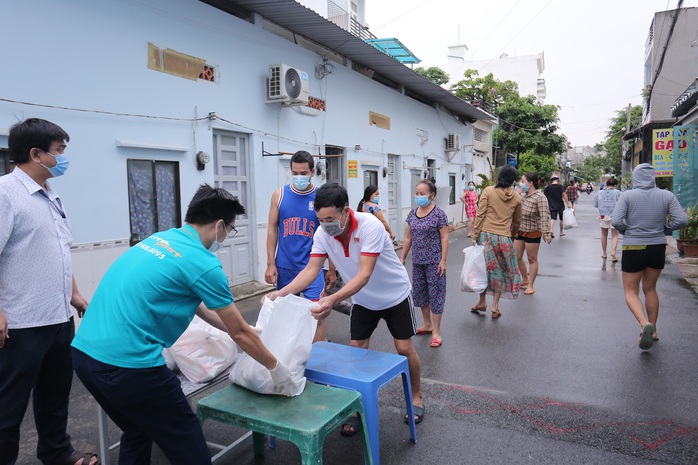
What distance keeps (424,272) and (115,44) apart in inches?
176

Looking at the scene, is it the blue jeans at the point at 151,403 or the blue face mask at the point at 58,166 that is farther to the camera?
the blue face mask at the point at 58,166

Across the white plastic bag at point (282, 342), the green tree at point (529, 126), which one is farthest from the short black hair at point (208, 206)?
the green tree at point (529, 126)

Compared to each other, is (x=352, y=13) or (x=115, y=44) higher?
(x=352, y=13)

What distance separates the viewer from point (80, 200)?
218 inches

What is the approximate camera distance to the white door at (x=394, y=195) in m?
14.3

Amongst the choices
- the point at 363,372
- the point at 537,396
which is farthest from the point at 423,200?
the point at 363,372

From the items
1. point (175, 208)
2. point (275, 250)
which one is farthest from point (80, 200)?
point (275, 250)

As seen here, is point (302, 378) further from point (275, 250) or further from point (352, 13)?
point (352, 13)

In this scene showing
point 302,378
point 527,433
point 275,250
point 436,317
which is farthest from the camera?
point 436,317

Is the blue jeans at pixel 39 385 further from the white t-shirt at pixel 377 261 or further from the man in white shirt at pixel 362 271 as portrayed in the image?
the white t-shirt at pixel 377 261

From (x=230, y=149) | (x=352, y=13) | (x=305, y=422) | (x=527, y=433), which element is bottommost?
(x=527, y=433)

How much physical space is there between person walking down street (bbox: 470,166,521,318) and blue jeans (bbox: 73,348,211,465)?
477 centimetres

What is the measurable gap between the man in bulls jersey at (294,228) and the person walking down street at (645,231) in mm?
3202

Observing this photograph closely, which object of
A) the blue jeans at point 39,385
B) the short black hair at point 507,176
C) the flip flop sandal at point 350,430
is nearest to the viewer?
the blue jeans at point 39,385
